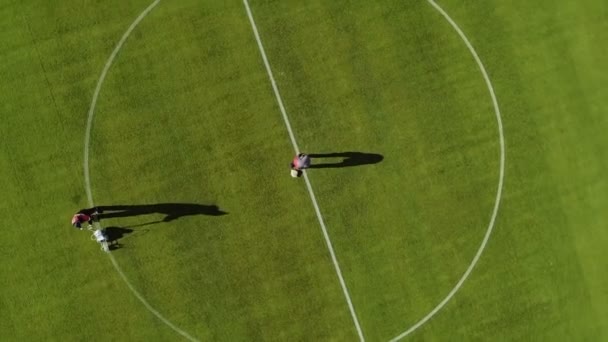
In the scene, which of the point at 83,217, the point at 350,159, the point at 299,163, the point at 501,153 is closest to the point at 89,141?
the point at 83,217

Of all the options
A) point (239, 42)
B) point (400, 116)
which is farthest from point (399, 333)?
point (239, 42)

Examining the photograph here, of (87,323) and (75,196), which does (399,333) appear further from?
(75,196)

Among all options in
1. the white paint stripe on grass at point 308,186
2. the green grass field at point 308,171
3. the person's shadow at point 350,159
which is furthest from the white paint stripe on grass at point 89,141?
the person's shadow at point 350,159

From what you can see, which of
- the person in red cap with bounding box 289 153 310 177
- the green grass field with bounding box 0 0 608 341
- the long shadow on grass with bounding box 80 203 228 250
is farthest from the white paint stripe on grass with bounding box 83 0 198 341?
the person in red cap with bounding box 289 153 310 177

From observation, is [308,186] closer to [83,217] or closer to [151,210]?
[151,210]

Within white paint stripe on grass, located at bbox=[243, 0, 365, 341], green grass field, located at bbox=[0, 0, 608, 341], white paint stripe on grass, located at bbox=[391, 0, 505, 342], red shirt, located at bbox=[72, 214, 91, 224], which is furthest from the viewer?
white paint stripe on grass, located at bbox=[391, 0, 505, 342]

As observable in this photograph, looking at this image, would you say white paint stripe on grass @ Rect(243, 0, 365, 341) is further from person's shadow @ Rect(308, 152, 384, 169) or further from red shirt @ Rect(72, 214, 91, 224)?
red shirt @ Rect(72, 214, 91, 224)

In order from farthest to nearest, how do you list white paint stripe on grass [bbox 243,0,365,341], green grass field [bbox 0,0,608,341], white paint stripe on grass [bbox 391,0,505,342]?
white paint stripe on grass [bbox 391,0,505,342] → white paint stripe on grass [bbox 243,0,365,341] → green grass field [bbox 0,0,608,341]

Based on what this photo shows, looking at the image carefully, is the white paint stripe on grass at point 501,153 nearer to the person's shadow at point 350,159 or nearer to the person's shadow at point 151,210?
the person's shadow at point 350,159
